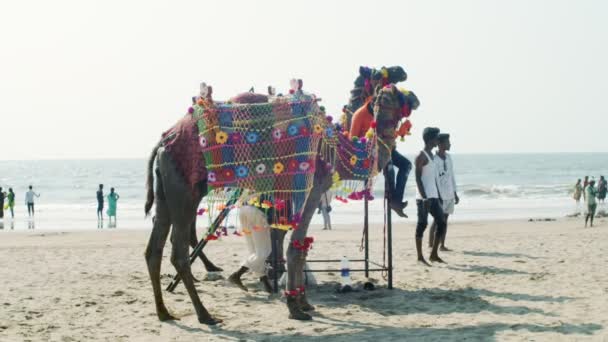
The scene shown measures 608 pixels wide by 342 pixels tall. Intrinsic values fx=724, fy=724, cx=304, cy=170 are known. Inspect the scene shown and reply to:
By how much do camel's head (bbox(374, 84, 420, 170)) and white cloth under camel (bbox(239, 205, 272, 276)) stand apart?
1.62m

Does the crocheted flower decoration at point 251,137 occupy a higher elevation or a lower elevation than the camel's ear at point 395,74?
lower

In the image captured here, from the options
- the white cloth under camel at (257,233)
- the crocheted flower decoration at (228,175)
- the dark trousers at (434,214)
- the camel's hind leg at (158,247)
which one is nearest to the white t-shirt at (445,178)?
the dark trousers at (434,214)

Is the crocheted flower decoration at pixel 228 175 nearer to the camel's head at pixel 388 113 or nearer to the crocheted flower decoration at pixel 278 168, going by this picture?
the crocheted flower decoration at pixel 278 168

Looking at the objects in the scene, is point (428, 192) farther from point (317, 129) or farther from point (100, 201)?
point (100, 201)

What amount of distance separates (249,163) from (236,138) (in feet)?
0.85

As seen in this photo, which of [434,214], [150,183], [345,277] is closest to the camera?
[150,183]

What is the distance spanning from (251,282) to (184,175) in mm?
2804

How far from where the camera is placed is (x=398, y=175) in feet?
25.1

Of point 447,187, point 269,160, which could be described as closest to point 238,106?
point 269,160

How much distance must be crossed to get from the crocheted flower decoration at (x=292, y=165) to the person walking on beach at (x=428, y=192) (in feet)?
14.1

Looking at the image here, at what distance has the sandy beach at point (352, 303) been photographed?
621 centimetres

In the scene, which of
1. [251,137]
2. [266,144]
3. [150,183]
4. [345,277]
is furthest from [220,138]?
[345,277]

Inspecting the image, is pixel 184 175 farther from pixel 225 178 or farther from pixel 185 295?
pixel 185 295

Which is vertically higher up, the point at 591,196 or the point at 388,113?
the point at 388,113
